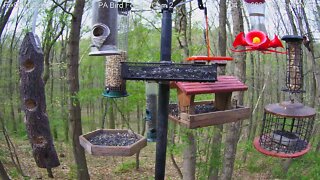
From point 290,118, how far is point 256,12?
108cm

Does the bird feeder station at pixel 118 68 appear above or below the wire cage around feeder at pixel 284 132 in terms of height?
above

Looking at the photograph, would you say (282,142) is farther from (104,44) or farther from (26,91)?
(26,91)

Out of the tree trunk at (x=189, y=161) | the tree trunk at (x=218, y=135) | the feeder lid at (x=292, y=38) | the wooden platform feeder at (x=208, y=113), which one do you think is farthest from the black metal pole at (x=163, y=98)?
the tree trunk at (x=218, y=135)

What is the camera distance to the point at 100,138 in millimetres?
3496

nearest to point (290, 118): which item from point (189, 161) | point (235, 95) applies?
point (235, 95)

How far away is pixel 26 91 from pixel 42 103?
0.49ft

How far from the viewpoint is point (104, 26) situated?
284 centimetres

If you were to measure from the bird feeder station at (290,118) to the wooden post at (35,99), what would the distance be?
1909mm

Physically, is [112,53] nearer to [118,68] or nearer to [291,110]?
[118,68]

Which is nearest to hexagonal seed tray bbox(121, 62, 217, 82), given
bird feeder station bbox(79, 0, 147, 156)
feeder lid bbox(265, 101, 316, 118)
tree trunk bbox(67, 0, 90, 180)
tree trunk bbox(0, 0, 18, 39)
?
bird feeder station bbox(79, 0, 147, 156)

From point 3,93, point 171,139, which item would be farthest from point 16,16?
point 171,139

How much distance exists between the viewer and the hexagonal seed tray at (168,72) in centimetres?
201

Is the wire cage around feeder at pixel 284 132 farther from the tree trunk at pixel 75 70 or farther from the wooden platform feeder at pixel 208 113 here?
the tree trunk at pixel 75 70

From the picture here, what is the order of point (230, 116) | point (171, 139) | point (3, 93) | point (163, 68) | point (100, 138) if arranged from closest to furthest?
1. point (163, 68)
2. point (230, 116)
3. point (100, 138)
4. point (171, 139)
5. point (3, 93)
